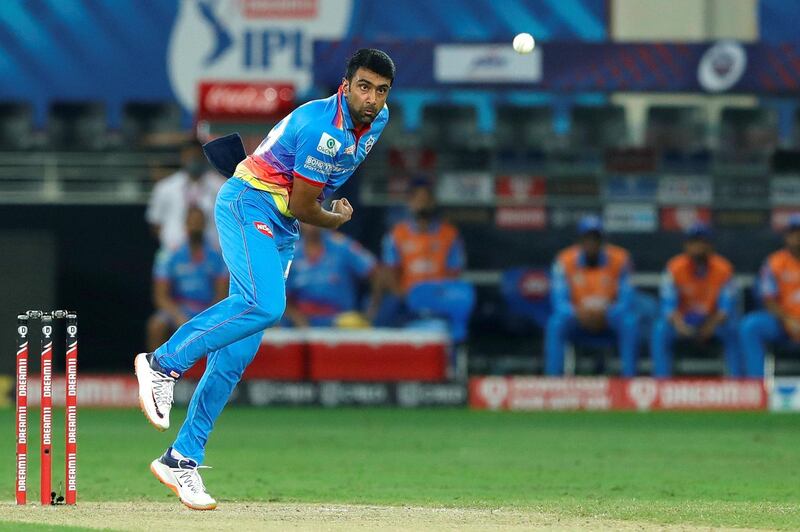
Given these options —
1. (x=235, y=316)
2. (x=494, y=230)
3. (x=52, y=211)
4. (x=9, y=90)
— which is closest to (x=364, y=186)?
(x=494, y=230)

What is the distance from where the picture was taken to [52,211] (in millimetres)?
14094

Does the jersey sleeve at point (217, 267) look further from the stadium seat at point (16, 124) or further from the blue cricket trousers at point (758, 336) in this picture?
the blue cricket trousers at point (758, 336)

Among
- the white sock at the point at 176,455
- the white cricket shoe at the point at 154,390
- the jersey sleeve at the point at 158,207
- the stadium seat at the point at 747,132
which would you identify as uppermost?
the stadium seat at the point at 747,132

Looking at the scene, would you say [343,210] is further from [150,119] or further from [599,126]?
[150,119]

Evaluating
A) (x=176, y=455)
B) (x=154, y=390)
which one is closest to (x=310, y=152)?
(x=154, y=390)

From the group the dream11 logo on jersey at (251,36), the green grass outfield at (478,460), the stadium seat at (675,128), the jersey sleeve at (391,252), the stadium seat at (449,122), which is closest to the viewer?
the green grass outfield at (478,460)

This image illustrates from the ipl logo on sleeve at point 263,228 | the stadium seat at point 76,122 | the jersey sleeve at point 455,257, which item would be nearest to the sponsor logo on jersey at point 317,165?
the ipl logo on sleeve at point 263,228

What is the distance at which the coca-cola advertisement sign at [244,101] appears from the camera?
13.2 metres

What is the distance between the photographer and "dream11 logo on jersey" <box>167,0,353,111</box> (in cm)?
1725

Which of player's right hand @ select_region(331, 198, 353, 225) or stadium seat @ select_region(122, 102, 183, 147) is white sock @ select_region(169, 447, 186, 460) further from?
stadium seat @ select_region(122, 102, 183, 147)

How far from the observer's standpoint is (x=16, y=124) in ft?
52.0

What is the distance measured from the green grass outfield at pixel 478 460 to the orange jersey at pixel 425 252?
4.00 feet

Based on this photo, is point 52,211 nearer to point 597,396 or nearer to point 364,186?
point 364,186

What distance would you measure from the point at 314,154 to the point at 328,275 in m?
6.99
